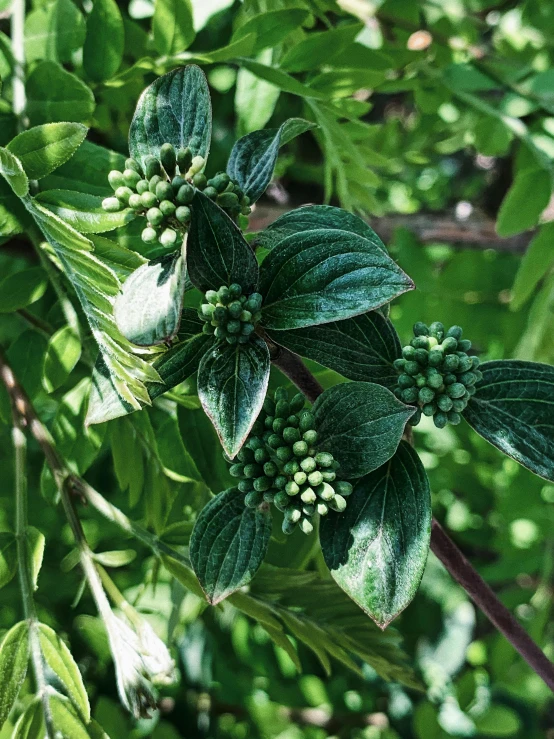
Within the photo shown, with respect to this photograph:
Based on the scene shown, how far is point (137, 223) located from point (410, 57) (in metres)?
0.47

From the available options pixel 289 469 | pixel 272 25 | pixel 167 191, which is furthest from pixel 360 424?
pixel 272 25

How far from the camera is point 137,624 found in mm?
454

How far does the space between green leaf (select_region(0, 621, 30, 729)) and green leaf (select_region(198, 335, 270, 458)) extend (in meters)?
0.24

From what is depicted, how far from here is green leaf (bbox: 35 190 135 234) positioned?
14.8 inches

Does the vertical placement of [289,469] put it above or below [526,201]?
above

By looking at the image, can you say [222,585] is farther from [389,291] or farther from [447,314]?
[447,314]

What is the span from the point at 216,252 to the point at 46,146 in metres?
0.15

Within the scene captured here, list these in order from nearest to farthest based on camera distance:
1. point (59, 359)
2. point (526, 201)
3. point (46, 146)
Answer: point (46, 146) → point (59, 359) → point (526, 201)

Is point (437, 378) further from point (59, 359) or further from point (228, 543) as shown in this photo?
point (59, 359)

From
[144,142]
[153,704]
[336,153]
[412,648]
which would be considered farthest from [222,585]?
[412,648]

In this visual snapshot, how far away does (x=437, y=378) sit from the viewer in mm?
353

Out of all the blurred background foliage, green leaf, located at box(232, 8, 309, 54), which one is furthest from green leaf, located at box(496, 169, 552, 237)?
green leaf, located at box(232, 8, 309, 54)

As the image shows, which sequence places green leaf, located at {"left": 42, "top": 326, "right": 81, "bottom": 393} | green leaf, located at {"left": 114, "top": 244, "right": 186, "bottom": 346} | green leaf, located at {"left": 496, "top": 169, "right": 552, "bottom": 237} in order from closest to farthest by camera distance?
green leaf, located at {"left": 114, "top": 244, "right": 186, "bottom": 346}
green leaf, located at {"left": 42, "top": 326, "right": 81, "bottom": 393}
green leaf, located at {"left": 496, "top": 169, "right": 552, "bottom": 237}

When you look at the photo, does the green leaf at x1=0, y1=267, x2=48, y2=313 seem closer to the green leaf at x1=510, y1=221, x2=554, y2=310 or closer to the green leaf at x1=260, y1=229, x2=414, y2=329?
the green leaf at x1=260, y1=229, x2=414, y2=329
